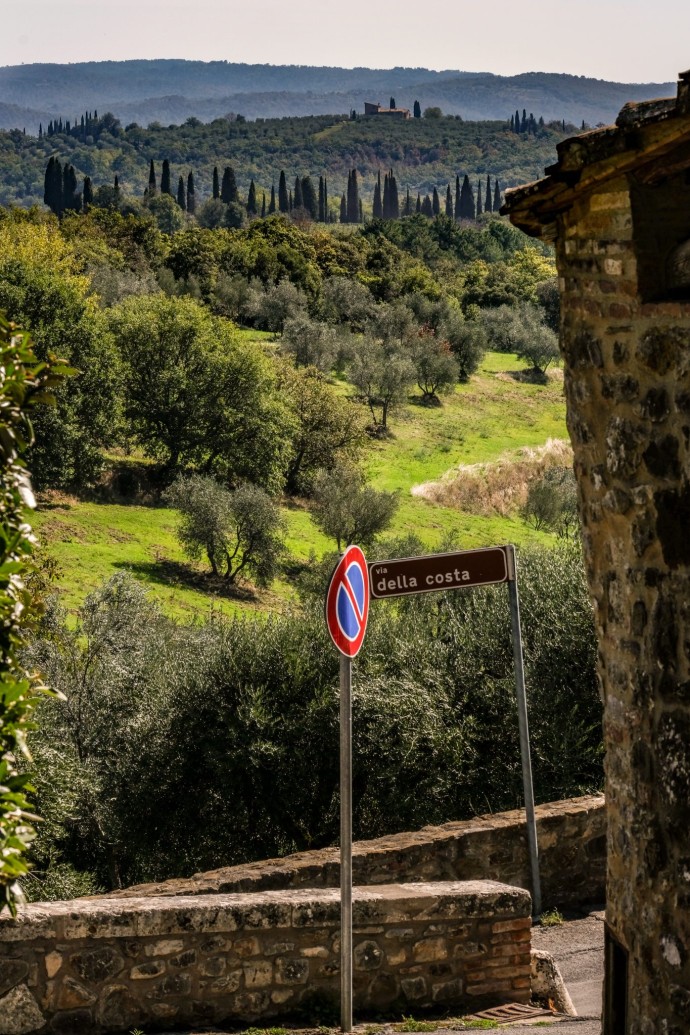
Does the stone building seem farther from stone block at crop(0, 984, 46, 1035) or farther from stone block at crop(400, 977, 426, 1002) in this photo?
stone block at crop(0, 984, 46, 1035)

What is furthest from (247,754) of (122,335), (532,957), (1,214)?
(1,214)

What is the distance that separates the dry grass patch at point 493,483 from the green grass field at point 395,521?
2.49 ft

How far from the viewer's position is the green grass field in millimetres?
43688

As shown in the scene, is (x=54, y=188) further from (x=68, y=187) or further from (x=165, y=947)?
(x=165, y=947)

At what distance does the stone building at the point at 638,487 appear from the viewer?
4.71m

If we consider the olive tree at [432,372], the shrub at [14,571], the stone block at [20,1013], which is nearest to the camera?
the shrub at [14,571]

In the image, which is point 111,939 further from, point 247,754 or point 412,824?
point 247,754

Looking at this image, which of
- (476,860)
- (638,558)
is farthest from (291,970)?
(638,558)

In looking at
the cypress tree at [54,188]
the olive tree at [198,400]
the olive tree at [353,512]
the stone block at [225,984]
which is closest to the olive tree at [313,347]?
the olive tree at [198,400]

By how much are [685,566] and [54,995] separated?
161 inches

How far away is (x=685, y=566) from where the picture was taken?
15.5 feet

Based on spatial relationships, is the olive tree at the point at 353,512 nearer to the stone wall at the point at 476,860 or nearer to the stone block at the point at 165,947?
the stone wall at the point at 476,860

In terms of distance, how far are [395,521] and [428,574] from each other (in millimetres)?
44056

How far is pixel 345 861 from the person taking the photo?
6.84m
